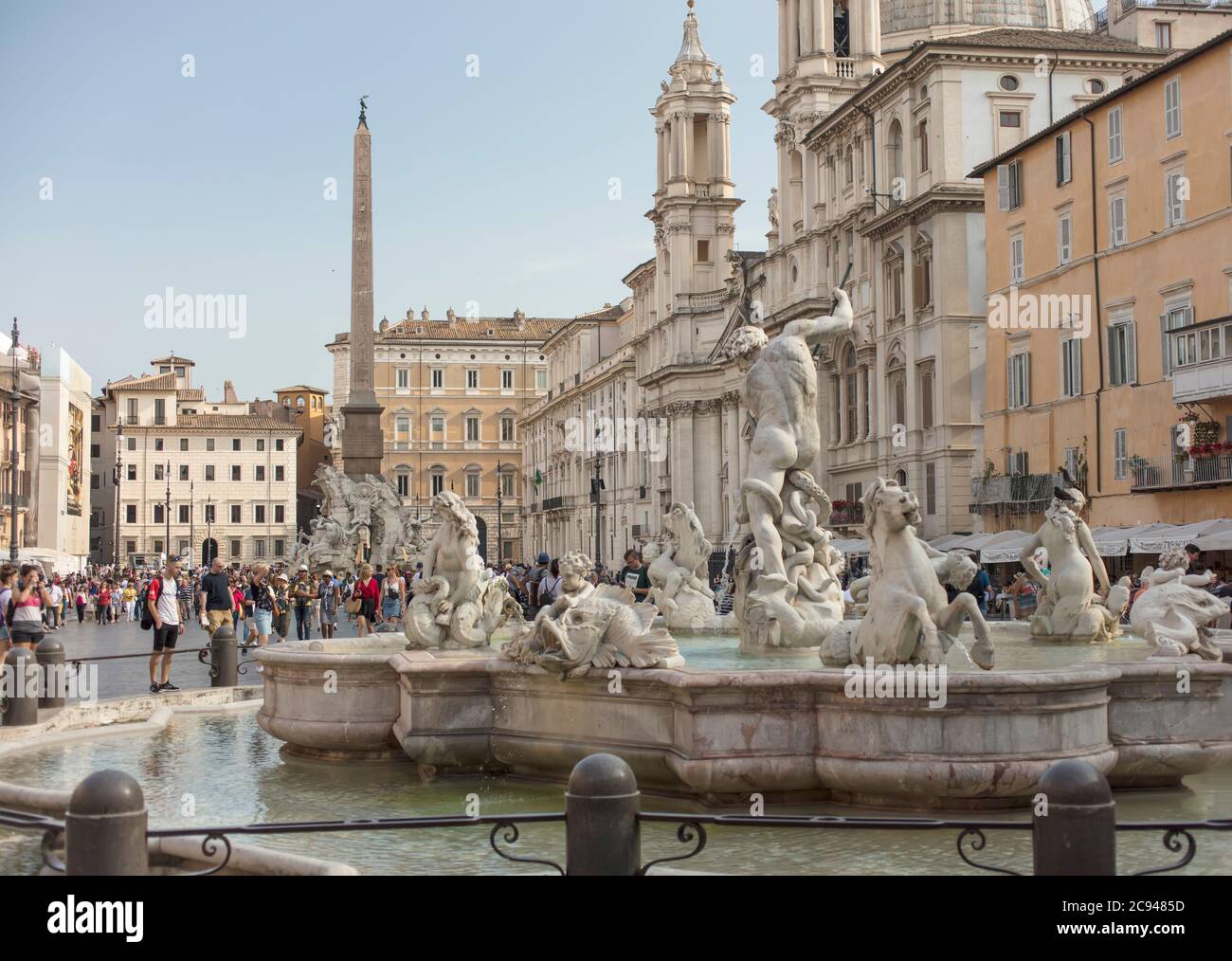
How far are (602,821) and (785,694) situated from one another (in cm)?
217

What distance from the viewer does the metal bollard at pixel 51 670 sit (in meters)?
11.4

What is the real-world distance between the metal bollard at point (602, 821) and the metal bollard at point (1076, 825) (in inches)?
52.0

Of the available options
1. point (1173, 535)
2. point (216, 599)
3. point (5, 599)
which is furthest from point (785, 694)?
point (1173, 535)

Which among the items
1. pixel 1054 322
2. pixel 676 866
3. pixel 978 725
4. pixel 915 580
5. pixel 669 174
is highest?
pixel 669 174

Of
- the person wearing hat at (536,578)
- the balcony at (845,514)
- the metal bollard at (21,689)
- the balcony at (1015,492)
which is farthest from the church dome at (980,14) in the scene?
the metal bollard at (21,689)

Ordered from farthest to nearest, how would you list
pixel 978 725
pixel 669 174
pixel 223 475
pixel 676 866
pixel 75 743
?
1. pixel 223 475
2. pixel 669 174
3. pixel 75 743
4. pixel 978 725
5. pixel 676 866

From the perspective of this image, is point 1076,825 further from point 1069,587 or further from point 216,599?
point 216,599

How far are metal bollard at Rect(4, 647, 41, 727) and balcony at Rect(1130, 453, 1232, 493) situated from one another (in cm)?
2139

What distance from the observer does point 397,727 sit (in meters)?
8.56

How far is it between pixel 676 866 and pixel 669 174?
65643mm

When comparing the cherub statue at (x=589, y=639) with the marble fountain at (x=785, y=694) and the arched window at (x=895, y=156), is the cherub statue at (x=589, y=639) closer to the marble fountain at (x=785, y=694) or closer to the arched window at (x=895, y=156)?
the marble fountain at (x=785, y=694)

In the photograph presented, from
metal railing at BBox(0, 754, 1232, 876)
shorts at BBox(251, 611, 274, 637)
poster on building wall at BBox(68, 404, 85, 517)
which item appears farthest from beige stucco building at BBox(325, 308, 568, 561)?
metal railing at BBox(0, 754, 1232, 876)
